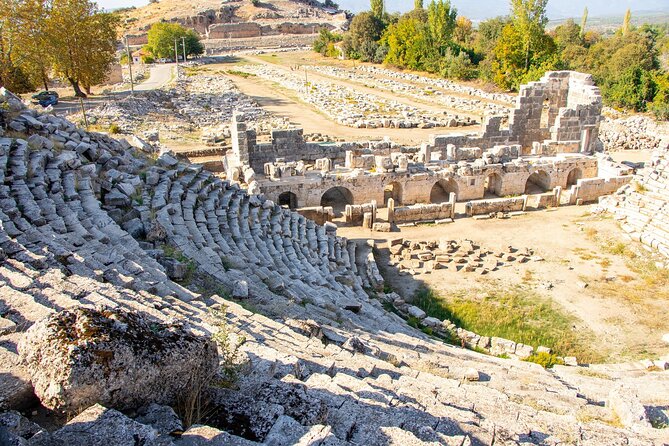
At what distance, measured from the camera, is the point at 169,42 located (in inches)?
3004

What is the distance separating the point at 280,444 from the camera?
4.69 meters

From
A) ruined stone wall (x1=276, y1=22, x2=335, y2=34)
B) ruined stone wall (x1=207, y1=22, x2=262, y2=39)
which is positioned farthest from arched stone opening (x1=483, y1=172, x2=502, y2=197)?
ruined stone wall (x1=276, y1=22, x2=335, y2=34)

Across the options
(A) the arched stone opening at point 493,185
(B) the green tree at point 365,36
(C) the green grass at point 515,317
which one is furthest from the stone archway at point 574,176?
(B) the green tree at point 365,36

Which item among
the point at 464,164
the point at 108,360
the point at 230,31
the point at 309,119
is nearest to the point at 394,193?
the point at 464,164

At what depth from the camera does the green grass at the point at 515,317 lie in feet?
45.3

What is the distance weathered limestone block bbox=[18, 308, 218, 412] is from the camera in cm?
446

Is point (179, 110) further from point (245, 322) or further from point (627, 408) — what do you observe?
point (627, 408)

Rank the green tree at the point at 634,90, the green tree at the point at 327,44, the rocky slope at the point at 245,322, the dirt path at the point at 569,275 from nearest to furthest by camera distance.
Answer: the rocky slope at the point at 245,322 < the dirt path at the point at 569,275 < the green tree at the point at 634,90 < the green tree at the point at 327,44

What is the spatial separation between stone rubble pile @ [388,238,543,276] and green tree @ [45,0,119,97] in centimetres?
2621

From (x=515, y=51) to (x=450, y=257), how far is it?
39.8 meters

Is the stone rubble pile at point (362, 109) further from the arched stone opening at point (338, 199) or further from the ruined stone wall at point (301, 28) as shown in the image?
the ruined stone wall at point (301, 28)

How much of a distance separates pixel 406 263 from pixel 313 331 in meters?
9.01

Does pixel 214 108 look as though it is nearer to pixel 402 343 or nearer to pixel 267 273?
pixel 267 273

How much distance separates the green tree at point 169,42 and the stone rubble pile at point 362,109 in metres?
26.3
